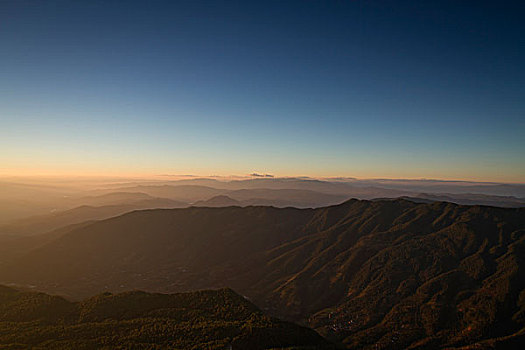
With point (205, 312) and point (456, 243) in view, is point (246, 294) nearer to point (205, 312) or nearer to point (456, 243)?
point (205, 312)

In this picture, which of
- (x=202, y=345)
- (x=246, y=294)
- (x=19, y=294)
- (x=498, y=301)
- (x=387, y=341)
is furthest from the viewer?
(x=246, y=294)

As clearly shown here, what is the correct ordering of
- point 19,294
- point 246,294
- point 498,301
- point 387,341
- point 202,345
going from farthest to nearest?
1. point 246,294
2. point 498,301
3. point 387,341
4. point 19,294
5. point 202,345

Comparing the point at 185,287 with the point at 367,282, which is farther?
the point at 185,287

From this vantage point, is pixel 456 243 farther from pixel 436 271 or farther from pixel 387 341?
pixel 387 341

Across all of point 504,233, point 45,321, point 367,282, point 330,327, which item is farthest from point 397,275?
point 45,321

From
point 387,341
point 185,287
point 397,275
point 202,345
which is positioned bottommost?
point 185,287

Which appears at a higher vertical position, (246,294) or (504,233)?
(504,233)

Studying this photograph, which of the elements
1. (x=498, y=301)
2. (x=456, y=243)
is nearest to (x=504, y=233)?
(x=456, y=243)
